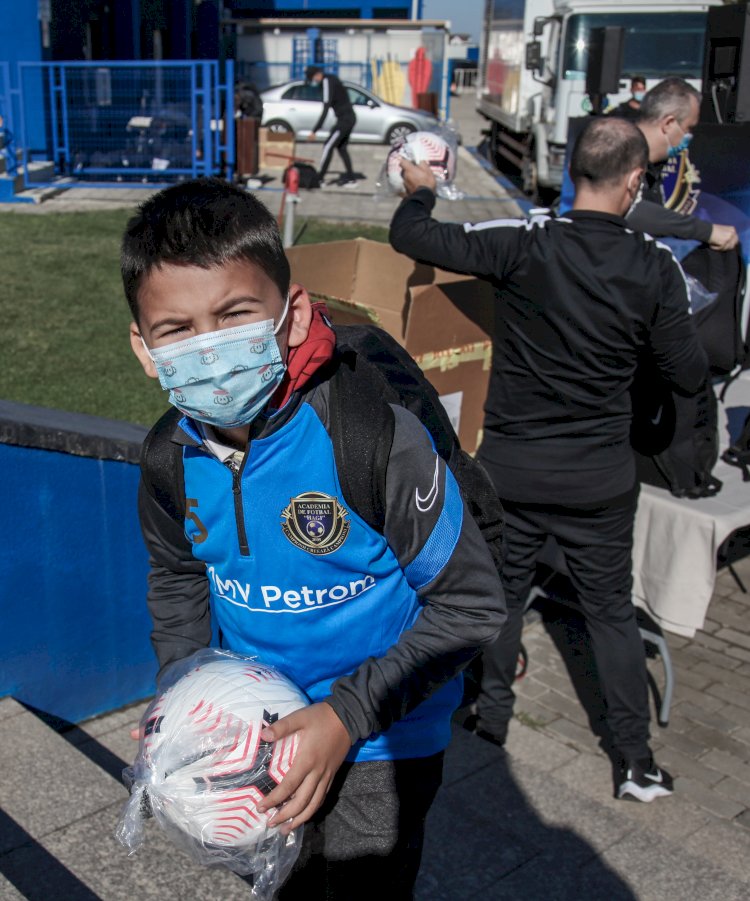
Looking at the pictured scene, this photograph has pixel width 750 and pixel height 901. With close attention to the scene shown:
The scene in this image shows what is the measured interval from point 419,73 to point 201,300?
3264 cm

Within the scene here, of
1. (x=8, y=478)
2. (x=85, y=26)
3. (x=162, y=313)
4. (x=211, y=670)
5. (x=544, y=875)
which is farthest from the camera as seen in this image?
(x=85, y=26)

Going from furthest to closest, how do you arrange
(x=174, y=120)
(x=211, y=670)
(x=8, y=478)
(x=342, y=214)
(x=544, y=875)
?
(x=174, y=120) → (x=342, y=214) → (x=8, y=478) → (x=544, y=875) → (x=211, y=670)

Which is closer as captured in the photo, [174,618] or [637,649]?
[174,618]

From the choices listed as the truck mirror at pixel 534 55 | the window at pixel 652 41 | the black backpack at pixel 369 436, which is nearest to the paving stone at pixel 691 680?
the black backpack at pixel 369 436

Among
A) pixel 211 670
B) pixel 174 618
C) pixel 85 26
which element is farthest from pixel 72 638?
pixel 85 26

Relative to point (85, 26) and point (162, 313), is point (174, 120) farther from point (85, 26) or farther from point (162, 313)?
point (162, 313)

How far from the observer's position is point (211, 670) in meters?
1.81

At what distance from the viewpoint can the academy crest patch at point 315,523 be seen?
1711 millimetres

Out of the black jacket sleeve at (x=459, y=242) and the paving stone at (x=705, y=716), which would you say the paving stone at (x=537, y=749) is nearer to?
the paving stone at (x=705, y=716)

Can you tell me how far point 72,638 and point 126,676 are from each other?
1.01ft

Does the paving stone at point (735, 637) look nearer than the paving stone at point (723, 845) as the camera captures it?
No

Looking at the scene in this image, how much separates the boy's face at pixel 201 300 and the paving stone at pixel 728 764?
123 inches

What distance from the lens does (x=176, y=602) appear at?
6.66 feet

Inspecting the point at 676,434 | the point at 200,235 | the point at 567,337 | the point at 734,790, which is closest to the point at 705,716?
the point at 734,790
